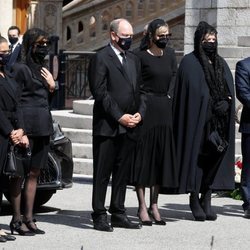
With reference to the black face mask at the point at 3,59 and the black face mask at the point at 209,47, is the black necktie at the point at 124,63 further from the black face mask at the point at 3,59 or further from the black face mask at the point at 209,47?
the black face mask at the point at 3,59

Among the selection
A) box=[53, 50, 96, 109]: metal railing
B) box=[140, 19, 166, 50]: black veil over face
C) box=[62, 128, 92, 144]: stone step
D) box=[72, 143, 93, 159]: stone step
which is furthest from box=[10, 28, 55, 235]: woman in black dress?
box=[53, 50, 96, 109]: metal railing

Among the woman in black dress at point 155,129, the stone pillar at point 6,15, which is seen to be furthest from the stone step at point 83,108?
the stone pillar at point 6,15

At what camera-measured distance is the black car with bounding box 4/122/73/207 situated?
1392 centimetres

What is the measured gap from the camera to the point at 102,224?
1294 centimetres

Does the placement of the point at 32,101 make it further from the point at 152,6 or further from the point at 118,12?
the point at 118,12

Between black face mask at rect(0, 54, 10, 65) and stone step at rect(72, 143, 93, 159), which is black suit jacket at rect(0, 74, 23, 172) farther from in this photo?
stone step at rect(72, 143, 93, 159)

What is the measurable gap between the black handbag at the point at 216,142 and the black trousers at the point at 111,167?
926 mm

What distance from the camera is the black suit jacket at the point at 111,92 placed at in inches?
505

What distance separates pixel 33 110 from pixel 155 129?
134 centimetres

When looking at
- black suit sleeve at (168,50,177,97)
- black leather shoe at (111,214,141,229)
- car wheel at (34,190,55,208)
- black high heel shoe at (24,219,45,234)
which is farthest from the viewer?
car wheel at (34,190,55,208)

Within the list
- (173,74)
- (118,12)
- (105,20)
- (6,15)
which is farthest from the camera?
(6,15)

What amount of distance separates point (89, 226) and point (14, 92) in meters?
1.64

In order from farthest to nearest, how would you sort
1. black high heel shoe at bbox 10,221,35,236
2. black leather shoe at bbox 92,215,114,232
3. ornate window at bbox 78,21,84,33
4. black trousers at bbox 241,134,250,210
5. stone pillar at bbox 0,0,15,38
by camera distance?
ornate window at bbox 78,21,84,33, stone pillar at bbox 0,0,15,38, black trousers at bbox 241,134,250,210, black leather shoe at bbox 92,215,114,232, black high heel shoe at bbox 10,221,35,236

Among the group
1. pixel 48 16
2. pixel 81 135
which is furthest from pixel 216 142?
pixel 48 16
